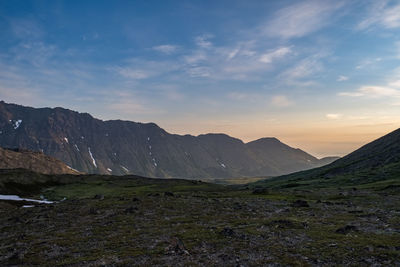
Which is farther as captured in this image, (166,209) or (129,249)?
(166,209)

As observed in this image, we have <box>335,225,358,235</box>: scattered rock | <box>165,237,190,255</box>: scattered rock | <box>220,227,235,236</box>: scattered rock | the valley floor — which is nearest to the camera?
the valley floor

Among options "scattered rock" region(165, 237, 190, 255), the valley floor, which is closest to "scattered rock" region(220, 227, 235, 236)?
the valley floor

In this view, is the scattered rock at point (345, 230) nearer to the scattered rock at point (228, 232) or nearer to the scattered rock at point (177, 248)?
the scattered rock at point (228, 232)

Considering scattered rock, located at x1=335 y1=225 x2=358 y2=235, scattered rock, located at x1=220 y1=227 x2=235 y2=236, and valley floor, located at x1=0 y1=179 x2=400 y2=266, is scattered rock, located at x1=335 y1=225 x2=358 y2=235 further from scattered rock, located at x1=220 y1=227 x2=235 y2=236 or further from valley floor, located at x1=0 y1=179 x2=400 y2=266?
scattered rock, located at x1=220 y1=227 x2=235 y2=236

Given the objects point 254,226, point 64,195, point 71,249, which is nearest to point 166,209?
point 254,226

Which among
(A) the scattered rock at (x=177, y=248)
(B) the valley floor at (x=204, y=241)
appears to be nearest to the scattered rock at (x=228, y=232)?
(B) the valley floor at (x=204, y=241)

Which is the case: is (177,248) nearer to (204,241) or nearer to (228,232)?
(204,241)

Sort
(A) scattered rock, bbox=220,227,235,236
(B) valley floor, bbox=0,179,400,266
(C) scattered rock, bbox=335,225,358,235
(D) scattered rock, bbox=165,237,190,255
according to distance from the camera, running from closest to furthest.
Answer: (B) valley floor, bbox=0,179,400,266 → (D) scattered rock, bbox=165,237,190,255 → (C) scattered rock, bbox=335,225,358,235 → (A) scattered rock, bbox=220,227,235,236

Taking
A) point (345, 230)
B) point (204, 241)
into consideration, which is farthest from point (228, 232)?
point (345, 230)

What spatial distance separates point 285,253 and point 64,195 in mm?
104573

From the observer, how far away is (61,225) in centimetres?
3984

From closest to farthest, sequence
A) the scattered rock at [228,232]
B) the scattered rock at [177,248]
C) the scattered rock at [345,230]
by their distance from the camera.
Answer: the scattered rock at [177,248], the scattered rock at [345,230], the scattered rock at [228,232]

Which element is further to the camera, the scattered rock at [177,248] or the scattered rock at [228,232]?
the scattered rock at [228,232]

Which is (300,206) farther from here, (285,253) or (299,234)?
(285,253)
